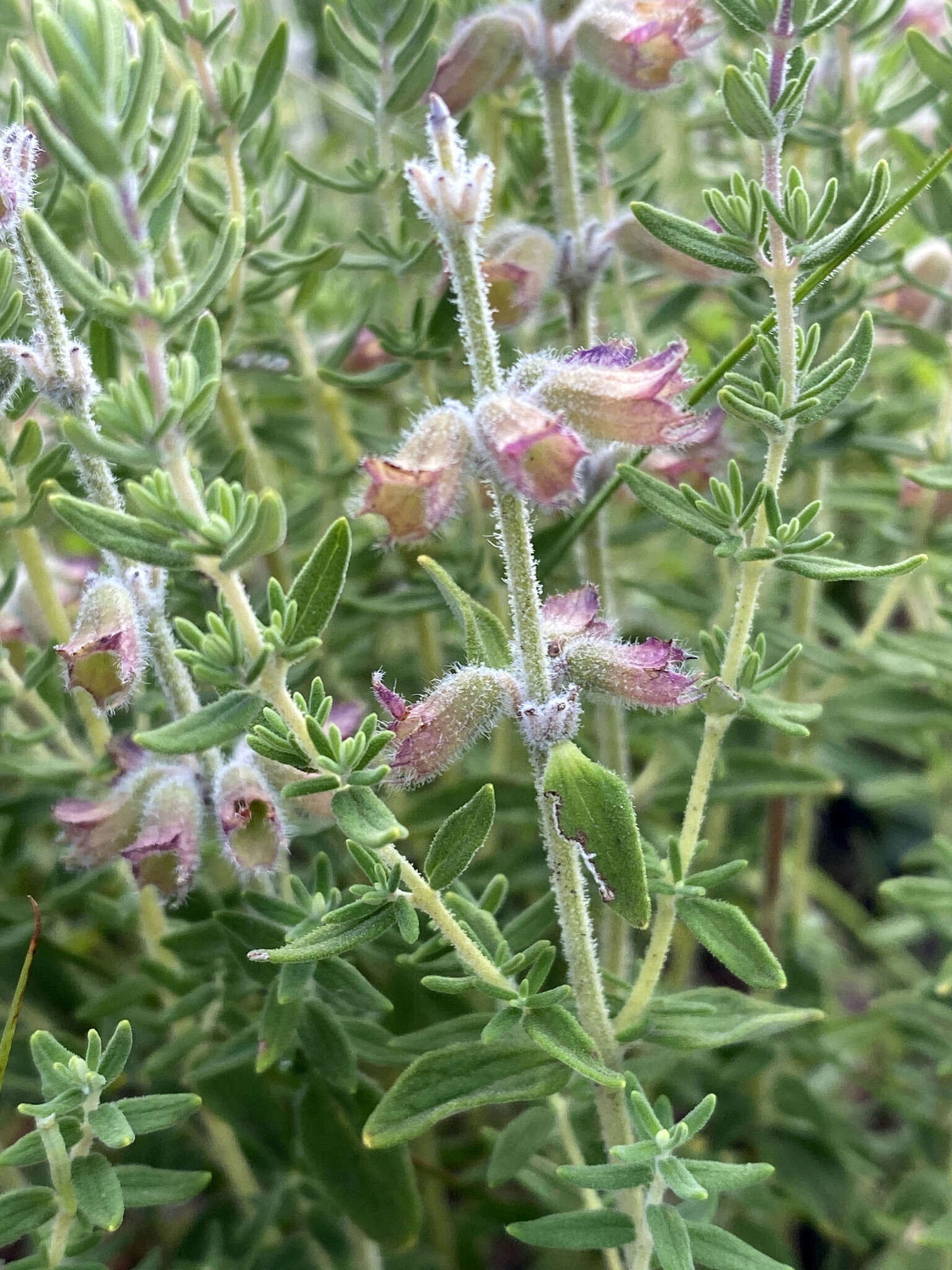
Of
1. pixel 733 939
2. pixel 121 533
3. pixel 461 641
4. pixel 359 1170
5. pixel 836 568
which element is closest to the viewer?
pixel 121 533

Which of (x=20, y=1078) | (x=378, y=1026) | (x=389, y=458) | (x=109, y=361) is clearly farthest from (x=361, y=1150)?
(x=109, y=361)

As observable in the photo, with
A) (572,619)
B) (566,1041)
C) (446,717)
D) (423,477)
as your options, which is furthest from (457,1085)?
(423,477)

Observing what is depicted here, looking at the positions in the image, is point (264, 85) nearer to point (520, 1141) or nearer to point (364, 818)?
point (364, 818)

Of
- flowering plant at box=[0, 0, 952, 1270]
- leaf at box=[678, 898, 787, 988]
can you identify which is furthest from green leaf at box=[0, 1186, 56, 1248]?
leaf at box=[678, 898, 787, 988]

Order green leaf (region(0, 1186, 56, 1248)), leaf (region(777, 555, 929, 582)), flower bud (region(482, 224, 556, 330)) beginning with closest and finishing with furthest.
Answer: leaf (region(777, 555, 929, 582))
green leaf (region(0, 1186, 56, 1248))
flower bud (region(482, 224, 556, 330))

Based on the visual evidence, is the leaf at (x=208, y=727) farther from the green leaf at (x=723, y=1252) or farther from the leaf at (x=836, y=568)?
the green leaf at (x=723, y=1252)

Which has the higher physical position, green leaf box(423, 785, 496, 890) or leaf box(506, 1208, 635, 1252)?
green leaf box(423, 785, 496, 890)

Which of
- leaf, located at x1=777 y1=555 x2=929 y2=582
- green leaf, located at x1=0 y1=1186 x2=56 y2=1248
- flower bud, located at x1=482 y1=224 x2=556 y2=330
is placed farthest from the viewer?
flower bud, located at x1=482 y1=224 x2=556 y2=330

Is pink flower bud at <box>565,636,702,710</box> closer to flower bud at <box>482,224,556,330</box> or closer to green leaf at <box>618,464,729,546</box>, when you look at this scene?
green leaf at <box>618,464,729,546</box>
